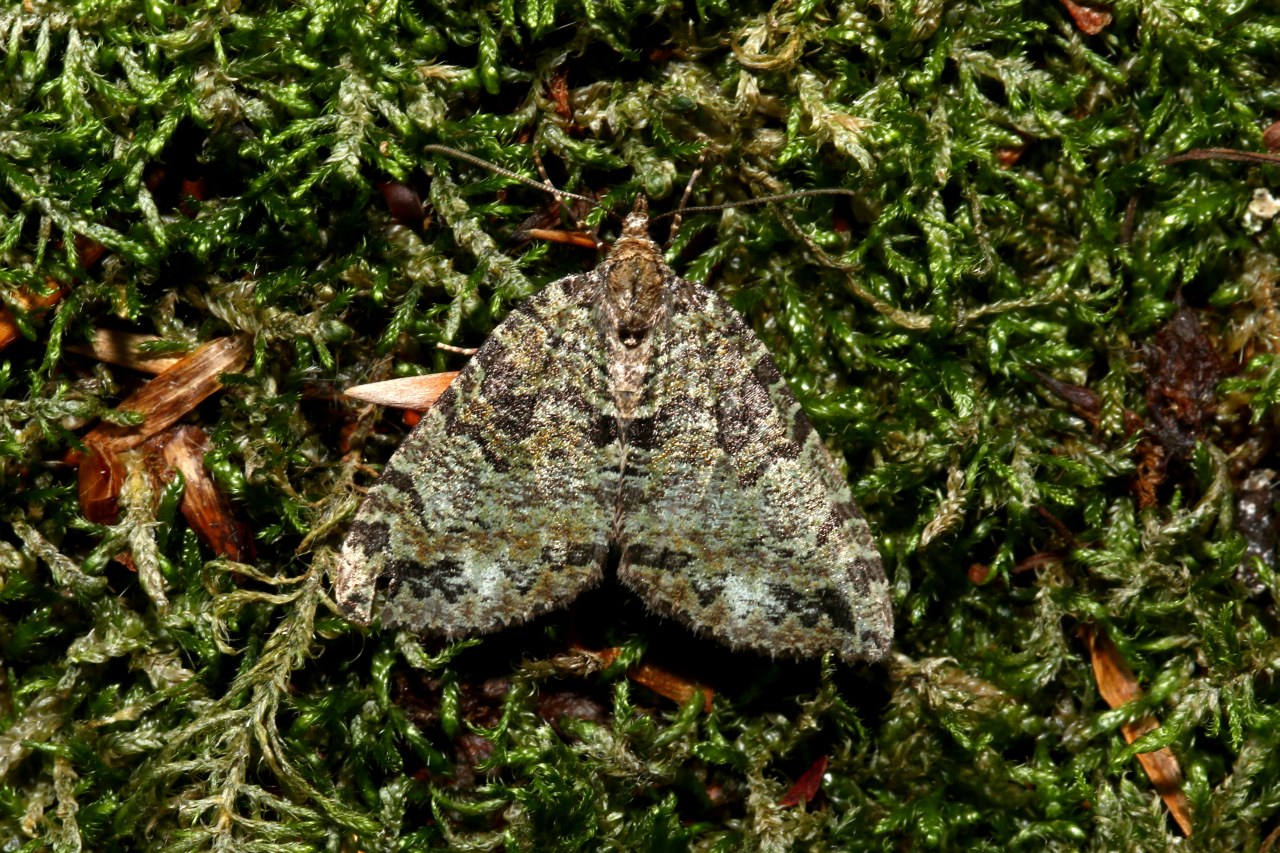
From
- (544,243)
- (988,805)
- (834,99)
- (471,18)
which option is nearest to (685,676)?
(988,805)

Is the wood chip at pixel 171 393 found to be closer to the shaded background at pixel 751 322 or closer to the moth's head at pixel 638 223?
the shaded background at pixel 751 322

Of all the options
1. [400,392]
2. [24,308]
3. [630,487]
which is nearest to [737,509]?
[630,487]

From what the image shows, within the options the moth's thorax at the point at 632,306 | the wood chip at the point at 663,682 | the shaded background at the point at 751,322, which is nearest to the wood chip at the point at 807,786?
the shaded background at the point at 751,322

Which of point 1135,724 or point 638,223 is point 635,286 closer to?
point 638,223

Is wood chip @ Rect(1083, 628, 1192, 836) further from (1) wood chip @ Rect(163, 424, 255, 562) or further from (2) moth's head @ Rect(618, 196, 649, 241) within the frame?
(1) wood chip @ Rect(163, 424, 255, 562)

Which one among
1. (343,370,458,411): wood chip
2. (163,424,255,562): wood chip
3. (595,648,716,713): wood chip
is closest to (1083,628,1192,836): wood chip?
(595,648,716,713): wood chip
